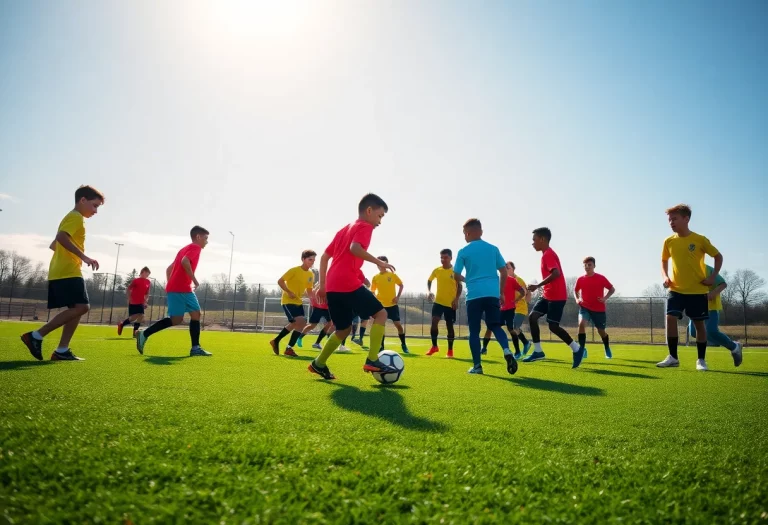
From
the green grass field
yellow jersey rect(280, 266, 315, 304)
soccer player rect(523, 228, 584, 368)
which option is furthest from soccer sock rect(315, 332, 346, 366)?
yellow jersey rect(280, 266, 315, 304)

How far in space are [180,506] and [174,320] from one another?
23.4 ft

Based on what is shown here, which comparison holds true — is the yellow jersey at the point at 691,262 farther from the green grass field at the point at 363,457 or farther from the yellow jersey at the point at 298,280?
the yellow jersey at the point at 298,280

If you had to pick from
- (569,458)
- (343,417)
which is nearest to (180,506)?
(343,417)

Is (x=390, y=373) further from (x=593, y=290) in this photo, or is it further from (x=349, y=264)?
(x=593, y=290)

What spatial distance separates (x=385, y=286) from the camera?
1242cm

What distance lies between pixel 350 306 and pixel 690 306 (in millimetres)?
5908

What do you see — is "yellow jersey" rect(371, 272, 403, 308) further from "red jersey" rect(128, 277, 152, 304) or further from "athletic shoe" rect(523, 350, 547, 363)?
"red jersey" rect(128, 277, 152, 304)

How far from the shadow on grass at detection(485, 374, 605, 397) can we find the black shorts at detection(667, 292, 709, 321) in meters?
3.50

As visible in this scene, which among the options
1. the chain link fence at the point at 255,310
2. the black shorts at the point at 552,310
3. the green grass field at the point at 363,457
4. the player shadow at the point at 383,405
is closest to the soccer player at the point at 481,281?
the black shorts at the point at 552,310

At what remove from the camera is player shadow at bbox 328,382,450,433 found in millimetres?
2600

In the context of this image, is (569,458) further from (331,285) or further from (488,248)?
(488,248)

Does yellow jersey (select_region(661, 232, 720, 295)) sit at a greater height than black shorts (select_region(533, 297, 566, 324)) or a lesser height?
greater

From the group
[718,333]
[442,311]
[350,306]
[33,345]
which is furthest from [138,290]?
[718,333]

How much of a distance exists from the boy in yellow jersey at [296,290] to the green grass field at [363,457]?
519 centimetres
